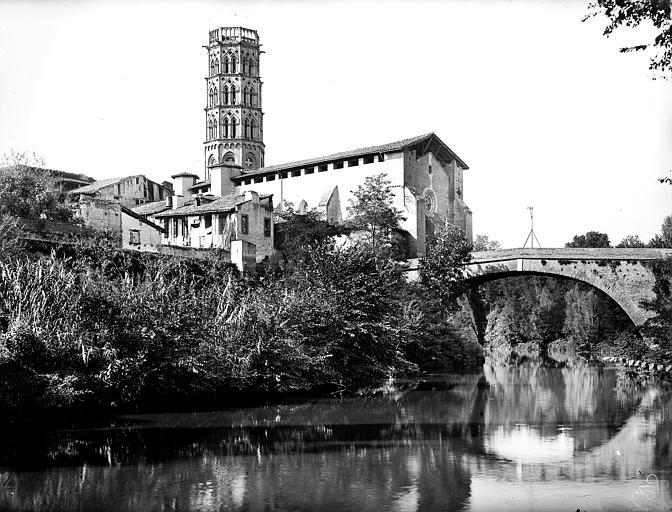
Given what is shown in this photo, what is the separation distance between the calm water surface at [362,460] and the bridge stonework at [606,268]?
19089 millimetres

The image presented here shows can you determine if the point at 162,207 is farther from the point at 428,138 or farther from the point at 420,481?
the point at 420,481

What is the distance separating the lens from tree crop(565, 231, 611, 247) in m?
73.8

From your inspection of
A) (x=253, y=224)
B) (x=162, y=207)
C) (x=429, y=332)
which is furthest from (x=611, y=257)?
(x=162, y=207)

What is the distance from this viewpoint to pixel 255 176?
229 ft

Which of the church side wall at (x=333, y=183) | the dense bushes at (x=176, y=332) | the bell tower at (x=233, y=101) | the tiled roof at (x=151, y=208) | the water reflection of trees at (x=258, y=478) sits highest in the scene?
the bell tower at (x=233, y=101)

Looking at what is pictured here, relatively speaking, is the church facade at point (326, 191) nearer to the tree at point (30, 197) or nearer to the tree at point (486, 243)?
the tree at point (30, 197)

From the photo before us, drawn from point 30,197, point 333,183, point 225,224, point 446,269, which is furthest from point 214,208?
point 333,183

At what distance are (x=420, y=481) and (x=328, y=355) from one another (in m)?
14.6

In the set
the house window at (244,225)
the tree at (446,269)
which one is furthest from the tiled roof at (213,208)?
the tree at (446,269)

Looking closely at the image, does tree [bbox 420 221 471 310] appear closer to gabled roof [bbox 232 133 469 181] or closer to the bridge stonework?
the bridge stonework

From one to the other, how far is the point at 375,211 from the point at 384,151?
622 cm

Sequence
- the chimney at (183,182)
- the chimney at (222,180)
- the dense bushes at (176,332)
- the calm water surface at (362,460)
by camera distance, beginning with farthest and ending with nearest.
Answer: the chimney at (183,182) → the chimney at (222,180) → the dense bushes at (176,332) → the calm water surface at (362,460)

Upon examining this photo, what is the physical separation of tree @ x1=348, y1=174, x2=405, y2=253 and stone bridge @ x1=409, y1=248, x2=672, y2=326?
31.7 feet

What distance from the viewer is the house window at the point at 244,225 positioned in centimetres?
4784
